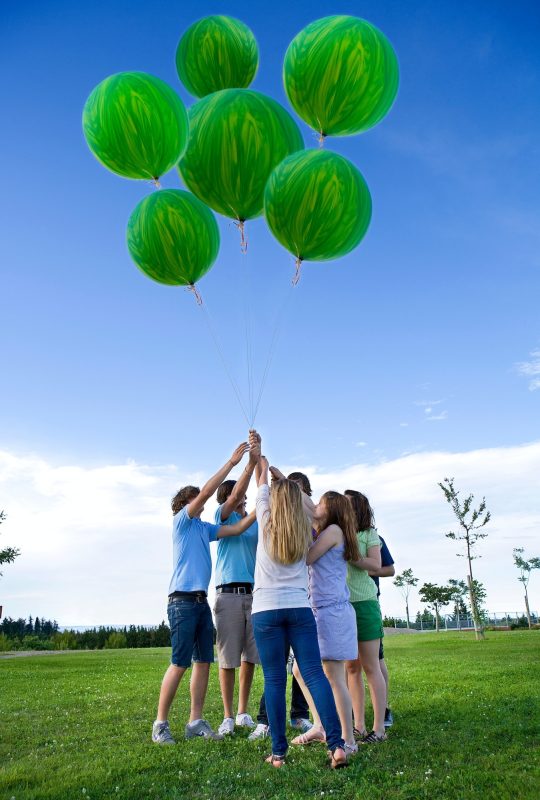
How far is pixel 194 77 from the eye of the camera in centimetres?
627

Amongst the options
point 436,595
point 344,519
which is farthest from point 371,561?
point 436,595

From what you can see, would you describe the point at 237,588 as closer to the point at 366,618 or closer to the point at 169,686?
the point at 169,686

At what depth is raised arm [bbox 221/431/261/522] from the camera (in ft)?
17.7

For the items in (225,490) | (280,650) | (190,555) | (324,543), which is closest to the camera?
(280,650)

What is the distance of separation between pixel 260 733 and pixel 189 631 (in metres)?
1.02

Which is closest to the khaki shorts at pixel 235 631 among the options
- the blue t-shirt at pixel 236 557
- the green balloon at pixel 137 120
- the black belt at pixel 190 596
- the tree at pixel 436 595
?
the blue t-shirt at pixel 236 557

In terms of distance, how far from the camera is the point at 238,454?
5.41 meters

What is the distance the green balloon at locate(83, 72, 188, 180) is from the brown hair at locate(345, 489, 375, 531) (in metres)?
3.34

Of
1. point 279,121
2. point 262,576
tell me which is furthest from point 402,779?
point 279,121

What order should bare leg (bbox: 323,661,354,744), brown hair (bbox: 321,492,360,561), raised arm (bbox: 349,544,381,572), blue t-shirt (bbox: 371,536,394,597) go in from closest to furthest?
bare leg (bbox: 323,661,354,744)
brown hair (bbox: 321,492,360,561)
raised arm (bbox: 349,544,381,572)
blue t-shirt (bbox: 371,536,394,597)

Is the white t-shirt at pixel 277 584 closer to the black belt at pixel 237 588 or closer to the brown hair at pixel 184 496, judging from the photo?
the black belt at pixel 237 588

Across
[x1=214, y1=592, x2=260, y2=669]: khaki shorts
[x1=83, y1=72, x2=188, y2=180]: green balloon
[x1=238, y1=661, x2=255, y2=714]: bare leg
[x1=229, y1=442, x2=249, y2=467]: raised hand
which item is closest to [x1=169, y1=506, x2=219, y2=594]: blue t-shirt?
[x1=214, y1=592, x2=260, y2=669]: khaki shorts

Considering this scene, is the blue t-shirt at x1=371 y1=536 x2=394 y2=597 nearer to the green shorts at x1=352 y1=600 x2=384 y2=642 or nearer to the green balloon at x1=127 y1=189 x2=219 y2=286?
the green shorts at x1=352 y1=600 x2=384 y2=642

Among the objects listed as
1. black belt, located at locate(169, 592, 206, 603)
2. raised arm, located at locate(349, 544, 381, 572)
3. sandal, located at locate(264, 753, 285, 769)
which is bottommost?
sandal, located at locate(264, 753, 285, 769)
